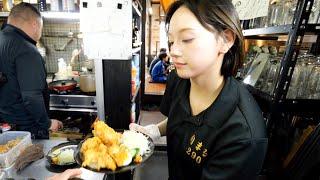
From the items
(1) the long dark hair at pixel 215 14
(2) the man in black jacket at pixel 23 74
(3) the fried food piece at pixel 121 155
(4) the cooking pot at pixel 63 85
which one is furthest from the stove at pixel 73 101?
(1) the long dark hair at pixel 215 14

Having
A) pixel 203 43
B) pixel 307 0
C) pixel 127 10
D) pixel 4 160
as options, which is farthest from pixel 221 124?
pixel 127 10

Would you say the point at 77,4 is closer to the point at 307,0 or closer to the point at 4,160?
the point at 4,160

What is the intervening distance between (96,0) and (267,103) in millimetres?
1689

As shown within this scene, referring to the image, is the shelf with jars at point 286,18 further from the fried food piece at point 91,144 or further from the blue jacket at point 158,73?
the blue jacket at point 158,73

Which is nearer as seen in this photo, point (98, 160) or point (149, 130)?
point (98, 160)

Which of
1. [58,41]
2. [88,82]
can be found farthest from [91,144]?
[58,41]

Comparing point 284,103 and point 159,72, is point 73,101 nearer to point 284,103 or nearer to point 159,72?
point 284,103

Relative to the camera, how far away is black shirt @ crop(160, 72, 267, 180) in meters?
0.95

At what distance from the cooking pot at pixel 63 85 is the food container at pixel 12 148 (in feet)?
3.67

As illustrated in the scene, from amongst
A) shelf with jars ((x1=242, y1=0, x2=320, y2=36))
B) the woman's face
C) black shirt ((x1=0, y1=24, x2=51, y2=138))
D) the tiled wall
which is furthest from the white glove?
the tiled wall

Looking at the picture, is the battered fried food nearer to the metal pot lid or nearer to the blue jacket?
the metal pot lid

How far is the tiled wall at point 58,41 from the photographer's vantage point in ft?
10.6

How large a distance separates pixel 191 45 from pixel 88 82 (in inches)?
76.2

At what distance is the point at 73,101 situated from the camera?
8.63ft
